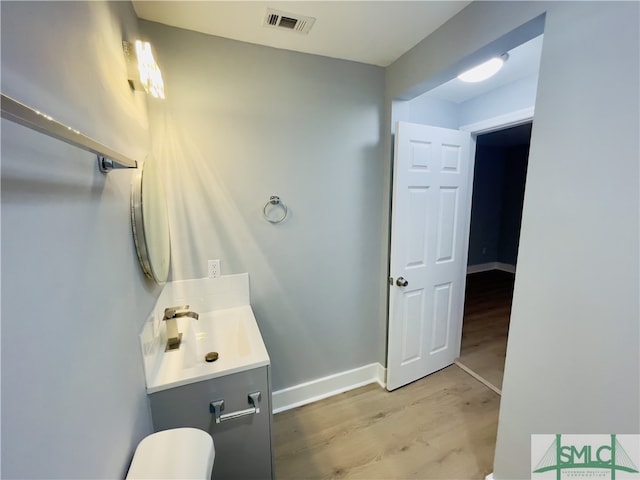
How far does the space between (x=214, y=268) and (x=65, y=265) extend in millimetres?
1116

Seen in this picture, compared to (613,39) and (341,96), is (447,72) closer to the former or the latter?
(341,96)

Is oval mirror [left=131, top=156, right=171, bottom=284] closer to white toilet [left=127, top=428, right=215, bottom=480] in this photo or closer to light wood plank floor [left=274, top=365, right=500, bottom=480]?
white toilet [left=127, top=428, right=215, bottom=480]

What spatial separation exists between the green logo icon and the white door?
41.0 inches

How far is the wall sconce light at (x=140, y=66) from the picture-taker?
3.38 feet

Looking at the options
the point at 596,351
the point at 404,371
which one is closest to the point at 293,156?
the point at 596,351

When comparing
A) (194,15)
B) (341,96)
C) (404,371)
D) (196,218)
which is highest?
(194,15)

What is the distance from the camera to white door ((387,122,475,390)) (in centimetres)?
190

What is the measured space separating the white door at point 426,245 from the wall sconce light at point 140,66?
1.41m

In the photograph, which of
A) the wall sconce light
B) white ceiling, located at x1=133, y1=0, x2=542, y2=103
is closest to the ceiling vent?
white ceiling, located at x1=133, y1=0, x2=542, y2=103

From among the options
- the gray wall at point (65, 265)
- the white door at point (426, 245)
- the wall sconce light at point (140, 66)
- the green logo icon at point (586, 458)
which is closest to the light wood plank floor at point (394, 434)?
the white door at point (426, 245)

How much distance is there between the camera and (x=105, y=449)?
681 mm

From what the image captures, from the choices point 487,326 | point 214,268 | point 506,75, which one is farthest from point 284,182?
point 487,326

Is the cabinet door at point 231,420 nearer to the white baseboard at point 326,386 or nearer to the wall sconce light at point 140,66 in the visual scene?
the white baseboard at point 326,386

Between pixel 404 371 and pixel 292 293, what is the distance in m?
1.14
